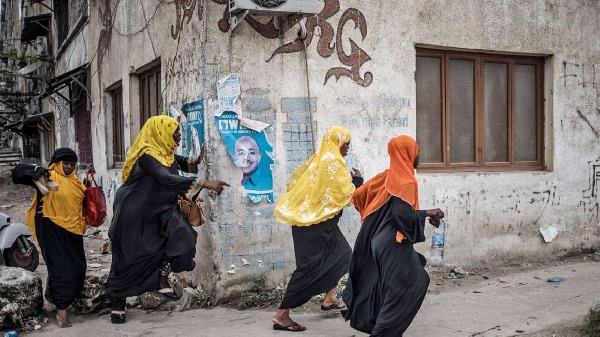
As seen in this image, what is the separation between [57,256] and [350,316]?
251 centimetres

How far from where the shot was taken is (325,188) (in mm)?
4480

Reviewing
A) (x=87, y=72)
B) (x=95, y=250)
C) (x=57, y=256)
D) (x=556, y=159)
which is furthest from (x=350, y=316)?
(x=87, y=72)

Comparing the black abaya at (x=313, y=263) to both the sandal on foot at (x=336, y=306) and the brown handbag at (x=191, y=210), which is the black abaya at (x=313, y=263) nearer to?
the sandal on foot at (x=336, y=306)

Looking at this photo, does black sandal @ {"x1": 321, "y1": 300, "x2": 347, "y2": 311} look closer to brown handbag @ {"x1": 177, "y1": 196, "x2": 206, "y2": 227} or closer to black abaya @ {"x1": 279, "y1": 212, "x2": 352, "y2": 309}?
black abaya @ {"x1": 279, "y1": 212, "x2": 352, "y2": 309}

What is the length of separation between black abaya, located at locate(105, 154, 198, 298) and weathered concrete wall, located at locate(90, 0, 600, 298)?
526 mm

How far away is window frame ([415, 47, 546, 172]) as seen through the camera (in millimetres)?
6477

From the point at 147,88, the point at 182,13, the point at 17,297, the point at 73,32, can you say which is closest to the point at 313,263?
the point at 17,297

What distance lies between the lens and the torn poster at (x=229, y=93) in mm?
5266

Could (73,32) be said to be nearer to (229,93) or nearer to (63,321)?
(229,93)

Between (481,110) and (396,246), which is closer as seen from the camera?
(396,246)

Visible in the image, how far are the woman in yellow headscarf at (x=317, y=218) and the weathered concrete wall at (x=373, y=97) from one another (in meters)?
0.97

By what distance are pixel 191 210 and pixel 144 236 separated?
436mm

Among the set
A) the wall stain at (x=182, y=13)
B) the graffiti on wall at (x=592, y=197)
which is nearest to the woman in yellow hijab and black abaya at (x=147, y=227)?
the wall stain at (x=182, y=13)

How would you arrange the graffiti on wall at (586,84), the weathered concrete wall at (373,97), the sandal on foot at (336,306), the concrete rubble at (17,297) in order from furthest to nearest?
the graffiti on wall at (586,84)
the weathered concrete wall at (373,97)
the sandal on foot at (336,306)
the concrete rubble at (17,297)
